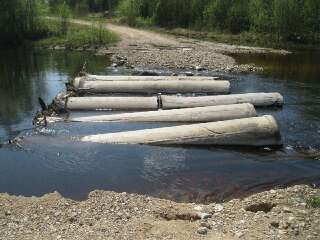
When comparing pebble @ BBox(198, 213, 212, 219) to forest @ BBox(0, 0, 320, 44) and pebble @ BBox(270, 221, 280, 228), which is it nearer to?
pebble @ BBox(270, 221, 280, 228)

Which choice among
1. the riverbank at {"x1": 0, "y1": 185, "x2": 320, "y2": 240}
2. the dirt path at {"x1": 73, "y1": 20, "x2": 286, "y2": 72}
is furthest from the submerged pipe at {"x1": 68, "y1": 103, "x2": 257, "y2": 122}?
the dirt path at {"x1": 73, "y1": 20, "x2": 286, "y2": 72}

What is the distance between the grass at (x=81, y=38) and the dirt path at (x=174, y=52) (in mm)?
2152

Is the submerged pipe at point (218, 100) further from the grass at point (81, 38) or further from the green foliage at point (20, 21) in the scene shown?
the green foliage at point (20, 21)

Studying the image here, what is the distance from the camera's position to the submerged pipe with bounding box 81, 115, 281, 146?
17.6m

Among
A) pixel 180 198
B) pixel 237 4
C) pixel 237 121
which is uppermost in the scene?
pixel 237 4

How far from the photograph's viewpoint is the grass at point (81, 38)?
56.6 m

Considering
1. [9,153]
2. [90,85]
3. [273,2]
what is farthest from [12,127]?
[273,2]

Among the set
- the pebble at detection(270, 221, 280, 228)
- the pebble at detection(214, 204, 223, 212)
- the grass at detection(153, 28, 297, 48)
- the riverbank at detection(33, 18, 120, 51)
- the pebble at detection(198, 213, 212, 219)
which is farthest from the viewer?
the grass at detection(153, 28, 297, 48)

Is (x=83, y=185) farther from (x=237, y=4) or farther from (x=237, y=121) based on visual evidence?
(x=237, y=4)

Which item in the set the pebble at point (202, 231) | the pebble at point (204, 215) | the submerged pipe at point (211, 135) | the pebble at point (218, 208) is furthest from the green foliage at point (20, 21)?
the pebble at point (202, 231)

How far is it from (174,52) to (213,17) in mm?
26928

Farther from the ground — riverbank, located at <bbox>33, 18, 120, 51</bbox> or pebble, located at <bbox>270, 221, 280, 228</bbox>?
riverbank, located at <bbox>33, 18, 120, 51</bbox>

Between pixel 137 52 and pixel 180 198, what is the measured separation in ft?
118

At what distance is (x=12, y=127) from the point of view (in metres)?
21.4
